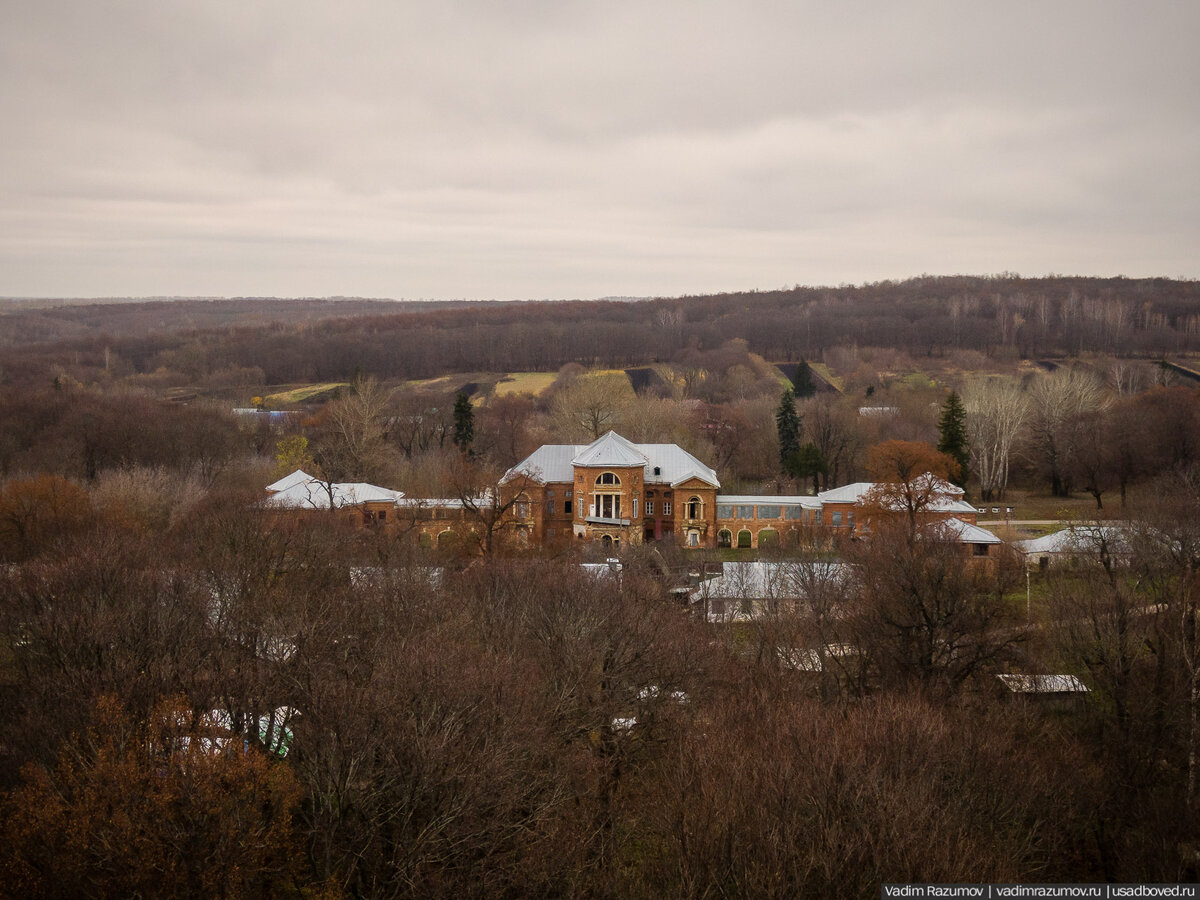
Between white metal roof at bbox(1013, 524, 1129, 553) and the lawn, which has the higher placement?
white metal roof at bbox(1013, 524, 1129, 553)

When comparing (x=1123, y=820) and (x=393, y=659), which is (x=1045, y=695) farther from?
(x=393, y=659)

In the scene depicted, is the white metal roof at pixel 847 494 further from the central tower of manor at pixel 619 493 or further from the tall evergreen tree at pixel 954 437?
the tall evergreen tree at pixel 954 437

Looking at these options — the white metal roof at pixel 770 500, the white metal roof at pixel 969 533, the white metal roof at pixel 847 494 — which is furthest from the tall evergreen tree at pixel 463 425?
the white metal roof at pixel 969 533

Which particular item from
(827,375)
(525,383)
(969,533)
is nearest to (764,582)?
(969,533)

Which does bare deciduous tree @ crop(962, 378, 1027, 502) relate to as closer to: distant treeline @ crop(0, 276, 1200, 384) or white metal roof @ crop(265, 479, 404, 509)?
white metal roof @ crop(265, 479, 404, 509)

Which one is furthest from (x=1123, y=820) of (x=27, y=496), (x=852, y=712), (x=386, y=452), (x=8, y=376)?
(x=8, y=376)

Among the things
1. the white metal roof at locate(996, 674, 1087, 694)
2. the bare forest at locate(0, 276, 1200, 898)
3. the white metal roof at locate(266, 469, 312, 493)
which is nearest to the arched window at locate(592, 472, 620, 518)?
the bare forest at locate(0, 276, 1200, 898)

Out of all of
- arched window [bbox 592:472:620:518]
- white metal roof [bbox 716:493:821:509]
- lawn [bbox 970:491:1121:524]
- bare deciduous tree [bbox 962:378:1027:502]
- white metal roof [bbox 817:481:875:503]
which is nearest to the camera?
white metal roof [bbox 817:481:875:503]

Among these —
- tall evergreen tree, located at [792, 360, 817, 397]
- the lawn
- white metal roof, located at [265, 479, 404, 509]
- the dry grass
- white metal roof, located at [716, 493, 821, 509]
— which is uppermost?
tall evergreen tree, located at [792, 360, 817, 397]
